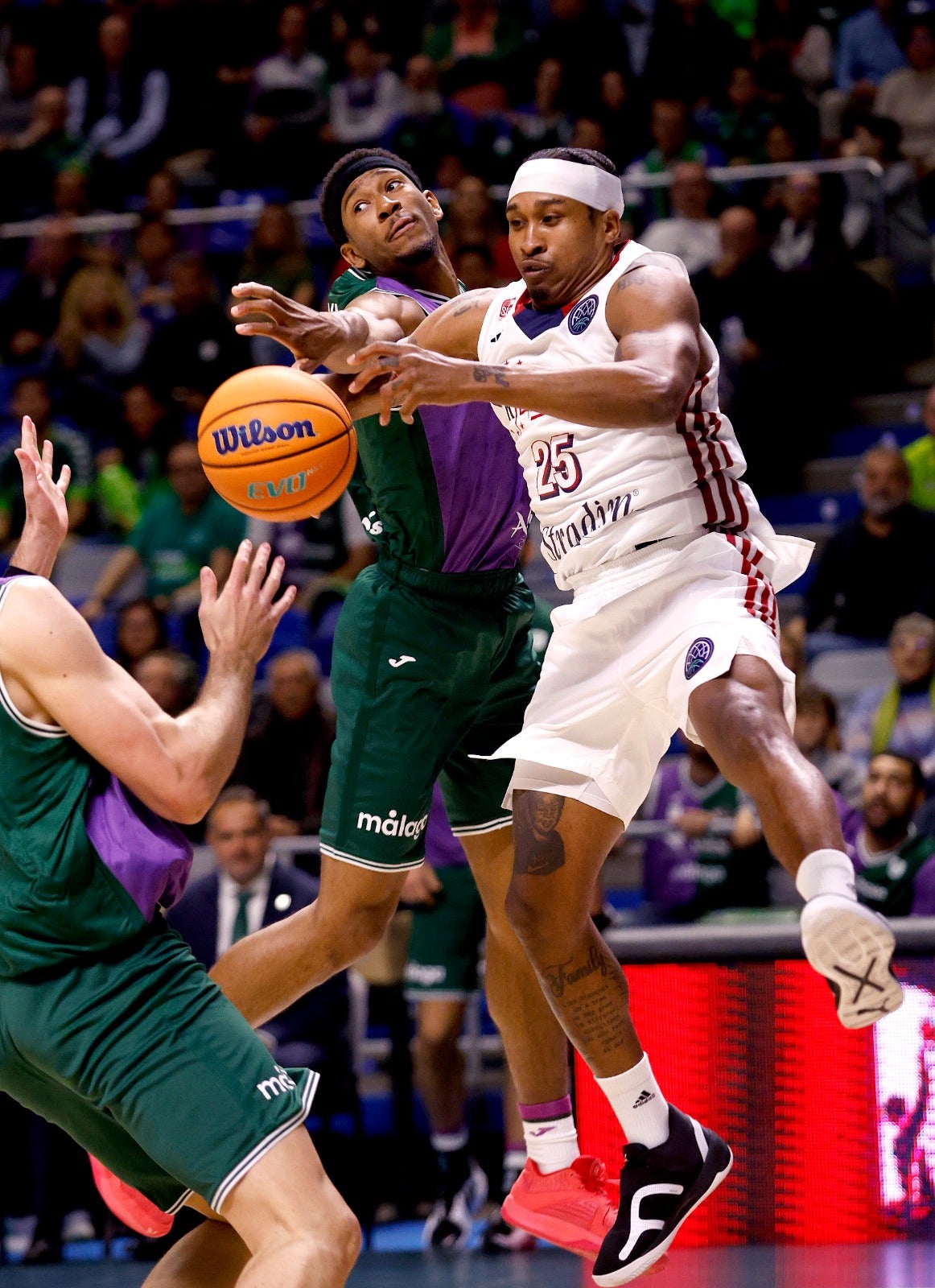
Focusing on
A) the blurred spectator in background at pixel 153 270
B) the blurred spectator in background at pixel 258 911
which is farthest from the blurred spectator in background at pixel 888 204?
the blurred spectator in background at pixel 258 911

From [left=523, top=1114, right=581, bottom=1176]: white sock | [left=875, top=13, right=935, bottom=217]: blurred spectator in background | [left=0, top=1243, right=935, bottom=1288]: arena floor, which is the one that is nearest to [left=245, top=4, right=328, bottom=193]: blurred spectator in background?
[left=875, top=13, right=935, bottom=217]: blurred spectator in background

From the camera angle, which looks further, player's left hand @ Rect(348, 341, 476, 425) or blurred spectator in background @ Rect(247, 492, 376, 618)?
blurred spectator in background @ Rect(247, 492, 376, 618)

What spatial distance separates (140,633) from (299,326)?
515 centimetres

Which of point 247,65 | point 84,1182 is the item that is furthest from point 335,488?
point 247,65

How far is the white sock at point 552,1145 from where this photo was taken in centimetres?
516

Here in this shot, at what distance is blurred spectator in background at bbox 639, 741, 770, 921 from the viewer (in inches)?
314

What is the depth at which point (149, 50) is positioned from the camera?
1462cm

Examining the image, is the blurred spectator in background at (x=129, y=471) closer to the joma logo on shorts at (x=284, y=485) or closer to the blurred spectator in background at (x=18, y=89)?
the blurred spectator in background at (x=18, y=89)

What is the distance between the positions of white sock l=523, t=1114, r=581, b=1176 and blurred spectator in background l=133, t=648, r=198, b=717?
4.20 meters

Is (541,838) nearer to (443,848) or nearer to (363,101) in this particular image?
(443,848)

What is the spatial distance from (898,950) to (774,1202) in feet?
2.87

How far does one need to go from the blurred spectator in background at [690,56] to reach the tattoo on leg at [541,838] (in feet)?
29.1

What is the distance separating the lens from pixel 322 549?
35.2ft

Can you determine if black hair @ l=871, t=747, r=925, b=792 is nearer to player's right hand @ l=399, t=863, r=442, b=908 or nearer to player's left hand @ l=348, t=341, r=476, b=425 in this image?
player's right hand @ l=399, t=863, r=442, b=908
